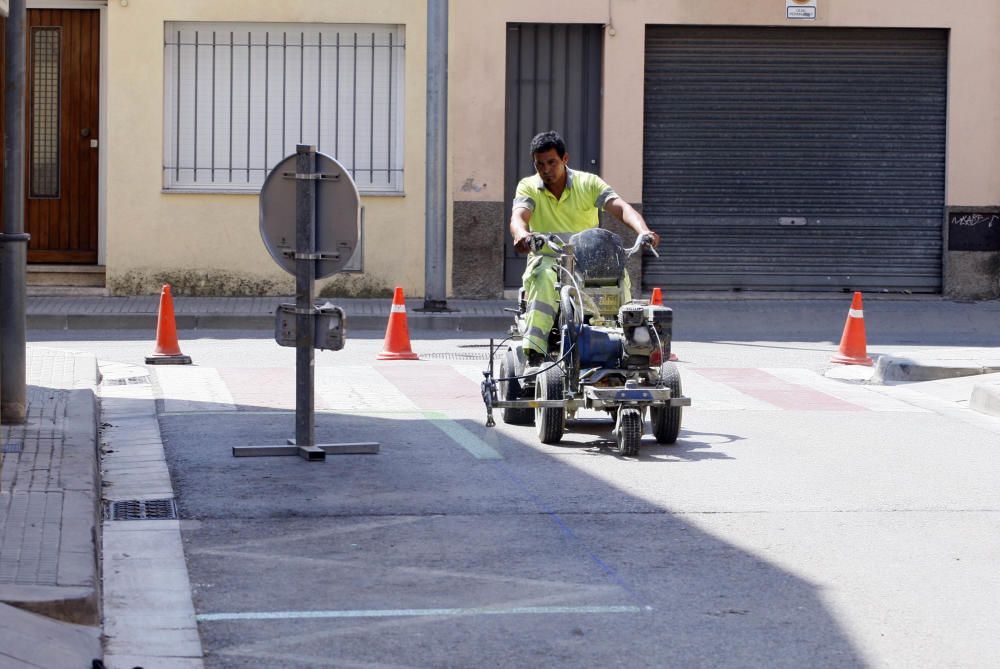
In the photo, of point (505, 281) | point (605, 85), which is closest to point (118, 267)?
point (505, 281)

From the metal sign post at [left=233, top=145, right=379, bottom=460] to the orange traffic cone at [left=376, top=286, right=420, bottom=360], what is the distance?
16.9 feet

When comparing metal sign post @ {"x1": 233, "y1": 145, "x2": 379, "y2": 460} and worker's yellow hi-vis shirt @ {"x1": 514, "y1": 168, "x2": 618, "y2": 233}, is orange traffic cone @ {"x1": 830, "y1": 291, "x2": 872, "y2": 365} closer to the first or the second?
worker's yellow hi-vis shirt @ {"x1": 514, "y1": 168, "x2": 618, "y2": 233}

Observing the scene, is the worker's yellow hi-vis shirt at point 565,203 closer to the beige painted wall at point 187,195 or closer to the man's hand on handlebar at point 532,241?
the man's hand on handlebar at point 532,241

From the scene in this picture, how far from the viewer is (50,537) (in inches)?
240

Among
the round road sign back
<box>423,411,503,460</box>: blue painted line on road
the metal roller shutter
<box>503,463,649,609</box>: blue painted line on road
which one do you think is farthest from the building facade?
<box>503,463,649,609</box>: blue painted line on road

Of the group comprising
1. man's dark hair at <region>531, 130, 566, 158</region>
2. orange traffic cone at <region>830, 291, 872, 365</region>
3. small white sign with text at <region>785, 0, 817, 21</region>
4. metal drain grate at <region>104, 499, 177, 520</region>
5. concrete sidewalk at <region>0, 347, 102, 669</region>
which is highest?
small white sign with text at <region>785, 0, 817, 21</region>

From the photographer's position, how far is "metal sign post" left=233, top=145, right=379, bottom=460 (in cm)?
862

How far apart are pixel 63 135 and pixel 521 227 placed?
1104 centimetres

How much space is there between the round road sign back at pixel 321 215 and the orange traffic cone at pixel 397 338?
5.16 m

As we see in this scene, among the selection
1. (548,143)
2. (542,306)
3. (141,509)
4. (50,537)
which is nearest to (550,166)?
(548,143)

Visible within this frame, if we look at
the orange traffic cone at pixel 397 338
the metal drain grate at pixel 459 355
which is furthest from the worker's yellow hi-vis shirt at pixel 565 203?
the metal drain grate at pixel 459 355

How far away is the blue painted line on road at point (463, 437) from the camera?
9102 mm

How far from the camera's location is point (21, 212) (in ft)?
28.6

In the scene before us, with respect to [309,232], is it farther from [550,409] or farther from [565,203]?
[565,203]
